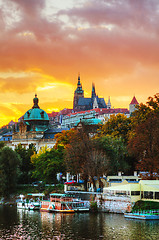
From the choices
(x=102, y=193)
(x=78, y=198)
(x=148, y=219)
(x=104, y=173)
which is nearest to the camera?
(x=148, y=219)

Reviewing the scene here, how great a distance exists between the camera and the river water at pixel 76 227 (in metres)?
57.2

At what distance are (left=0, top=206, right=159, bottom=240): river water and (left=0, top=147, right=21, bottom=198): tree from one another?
98.0 ft

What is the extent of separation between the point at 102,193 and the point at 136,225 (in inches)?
770

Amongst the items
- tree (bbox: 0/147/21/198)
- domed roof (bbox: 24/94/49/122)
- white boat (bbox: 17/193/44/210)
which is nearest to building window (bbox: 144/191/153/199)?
white boat (bbox: 17/193/44/210)

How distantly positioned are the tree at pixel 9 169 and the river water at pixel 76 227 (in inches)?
1176

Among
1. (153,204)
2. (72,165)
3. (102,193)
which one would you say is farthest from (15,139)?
(153,204)

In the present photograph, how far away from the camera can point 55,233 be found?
60.2 metres

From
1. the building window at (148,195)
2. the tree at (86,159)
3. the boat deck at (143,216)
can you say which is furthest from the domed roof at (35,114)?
the boat deck at (143,216)

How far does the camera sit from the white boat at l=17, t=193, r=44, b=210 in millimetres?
91356

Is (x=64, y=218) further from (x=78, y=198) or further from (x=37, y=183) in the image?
(x=37, y=183)

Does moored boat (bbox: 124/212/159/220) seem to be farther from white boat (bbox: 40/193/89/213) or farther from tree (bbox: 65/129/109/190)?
tree (bbox: 65/129/109/190)

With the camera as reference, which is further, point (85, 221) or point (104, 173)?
point (104, 173)

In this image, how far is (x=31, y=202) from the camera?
310 feet

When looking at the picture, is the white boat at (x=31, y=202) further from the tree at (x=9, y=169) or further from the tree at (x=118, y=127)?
the tree at (x=118, y=127)
